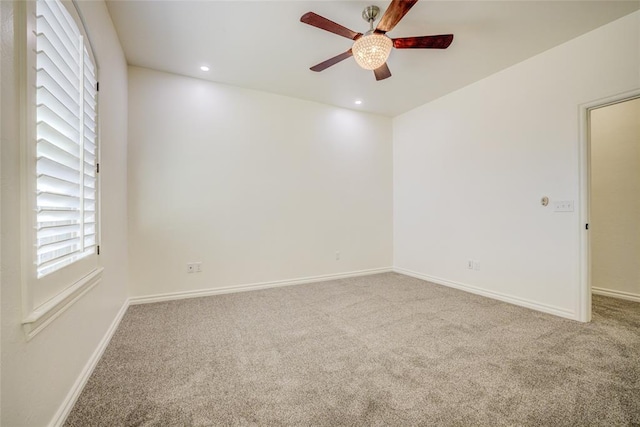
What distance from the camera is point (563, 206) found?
265 centimetres

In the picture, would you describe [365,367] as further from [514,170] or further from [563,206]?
[514,170]

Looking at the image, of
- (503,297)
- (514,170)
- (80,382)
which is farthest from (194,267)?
(514,170)

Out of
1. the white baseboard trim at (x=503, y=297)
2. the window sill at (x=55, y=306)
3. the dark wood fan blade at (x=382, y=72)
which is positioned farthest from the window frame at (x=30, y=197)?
the white baseboard trim at (x=503, y=297)

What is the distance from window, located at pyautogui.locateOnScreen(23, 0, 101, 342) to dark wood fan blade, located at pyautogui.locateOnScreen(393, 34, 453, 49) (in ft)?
6.93

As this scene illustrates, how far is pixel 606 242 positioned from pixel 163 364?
16.2 ft

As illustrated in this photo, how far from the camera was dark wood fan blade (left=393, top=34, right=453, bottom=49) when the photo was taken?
2041mm

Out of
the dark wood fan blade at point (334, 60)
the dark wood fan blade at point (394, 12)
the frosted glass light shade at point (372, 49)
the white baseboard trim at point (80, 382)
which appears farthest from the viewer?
the dark wood fan blade at point (334, 60)

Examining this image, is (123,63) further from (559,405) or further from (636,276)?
(636,276)

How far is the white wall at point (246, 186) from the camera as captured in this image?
3082 mm

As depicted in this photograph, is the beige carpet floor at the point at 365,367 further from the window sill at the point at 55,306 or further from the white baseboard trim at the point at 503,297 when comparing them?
the window sill at the point at 55,306

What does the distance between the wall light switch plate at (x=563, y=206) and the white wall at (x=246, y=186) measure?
7.50 feet

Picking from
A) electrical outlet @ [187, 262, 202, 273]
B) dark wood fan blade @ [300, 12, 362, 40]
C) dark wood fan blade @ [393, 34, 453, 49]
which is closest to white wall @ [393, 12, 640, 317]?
dark wood fan blade @ [393, 34, 453, 49]

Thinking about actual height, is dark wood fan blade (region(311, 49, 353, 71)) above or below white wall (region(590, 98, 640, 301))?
above

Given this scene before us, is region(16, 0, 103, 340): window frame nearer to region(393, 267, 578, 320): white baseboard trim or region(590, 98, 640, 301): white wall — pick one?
region(393, 267, 578, 320): white baseboard trim
